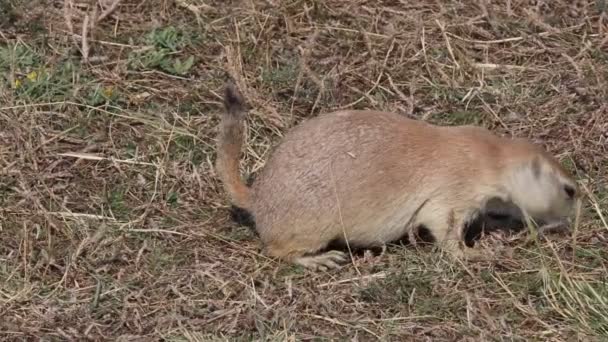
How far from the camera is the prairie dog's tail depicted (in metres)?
5.02

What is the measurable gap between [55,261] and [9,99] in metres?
1.37

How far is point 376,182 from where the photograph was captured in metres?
5.06

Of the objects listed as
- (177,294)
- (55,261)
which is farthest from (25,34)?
(177,294)

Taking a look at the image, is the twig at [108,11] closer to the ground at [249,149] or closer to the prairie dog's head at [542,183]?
the ground at [249,149]

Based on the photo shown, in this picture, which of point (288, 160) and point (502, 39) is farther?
point (502, 39)

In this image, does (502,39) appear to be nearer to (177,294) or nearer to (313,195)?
(313,195)

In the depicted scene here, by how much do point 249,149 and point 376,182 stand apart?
3.66 ft

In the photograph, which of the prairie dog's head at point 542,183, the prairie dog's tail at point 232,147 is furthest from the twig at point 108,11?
the prairie dog's head at point 542,183

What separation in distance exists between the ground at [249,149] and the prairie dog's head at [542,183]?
141mm

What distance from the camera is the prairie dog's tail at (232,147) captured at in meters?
5.02

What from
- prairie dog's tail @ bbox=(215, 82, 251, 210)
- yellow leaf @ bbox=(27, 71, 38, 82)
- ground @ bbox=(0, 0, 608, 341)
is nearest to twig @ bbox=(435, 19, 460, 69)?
ground @ bbox=(0, 0, 608, 341)

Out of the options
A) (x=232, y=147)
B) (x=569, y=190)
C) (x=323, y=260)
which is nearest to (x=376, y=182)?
(x=323, y=260)

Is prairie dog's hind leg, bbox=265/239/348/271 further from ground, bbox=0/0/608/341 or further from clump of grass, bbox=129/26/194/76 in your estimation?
clump of grass, bbox=129/26/194/76

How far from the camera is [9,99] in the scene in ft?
20.0
